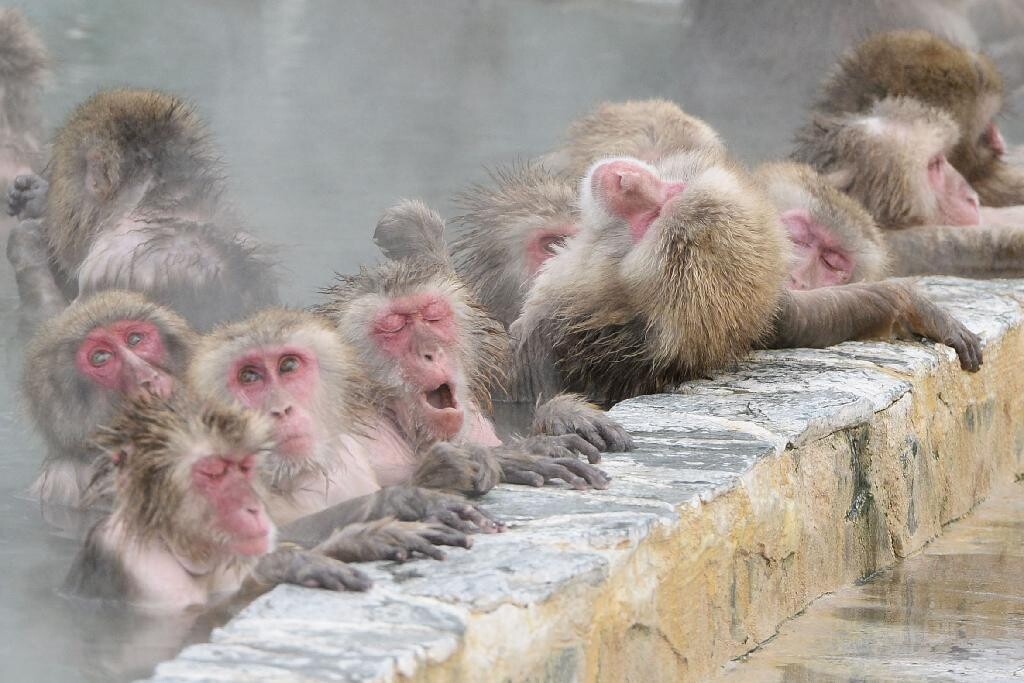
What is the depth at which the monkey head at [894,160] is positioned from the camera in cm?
762

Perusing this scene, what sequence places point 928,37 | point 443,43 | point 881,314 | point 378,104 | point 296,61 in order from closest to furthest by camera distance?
point 881,314 < point 928,37 < point 378,104 < point 296,61 < point 443,43

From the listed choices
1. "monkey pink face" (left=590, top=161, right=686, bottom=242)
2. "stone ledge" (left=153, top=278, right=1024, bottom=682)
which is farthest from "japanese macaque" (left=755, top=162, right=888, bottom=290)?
"monkey pink face" (left=590, top=161, right=686, bottom=242)

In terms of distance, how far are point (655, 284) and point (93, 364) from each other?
5.32ft

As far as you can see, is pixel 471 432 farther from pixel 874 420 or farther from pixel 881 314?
pixel 881 314

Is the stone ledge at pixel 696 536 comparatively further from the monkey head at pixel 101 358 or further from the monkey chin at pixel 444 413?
the monkey head at pixel 101 358

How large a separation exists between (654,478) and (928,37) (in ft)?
15.0

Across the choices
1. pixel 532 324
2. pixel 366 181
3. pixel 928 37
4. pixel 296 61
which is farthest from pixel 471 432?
pixel 296 61

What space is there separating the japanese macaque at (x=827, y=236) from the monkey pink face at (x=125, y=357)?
2562mm

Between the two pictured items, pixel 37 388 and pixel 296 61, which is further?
pixel 296 61

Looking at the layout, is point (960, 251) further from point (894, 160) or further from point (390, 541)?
point (390, 541)

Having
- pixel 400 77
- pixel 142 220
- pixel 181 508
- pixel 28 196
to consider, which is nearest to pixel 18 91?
pixel 28 196

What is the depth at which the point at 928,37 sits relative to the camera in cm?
809

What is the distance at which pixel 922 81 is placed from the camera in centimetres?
781

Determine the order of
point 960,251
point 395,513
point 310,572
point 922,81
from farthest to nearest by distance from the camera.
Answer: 1. point 922,81
2. point 960,251
3. point 395,513
4. point 310,572
